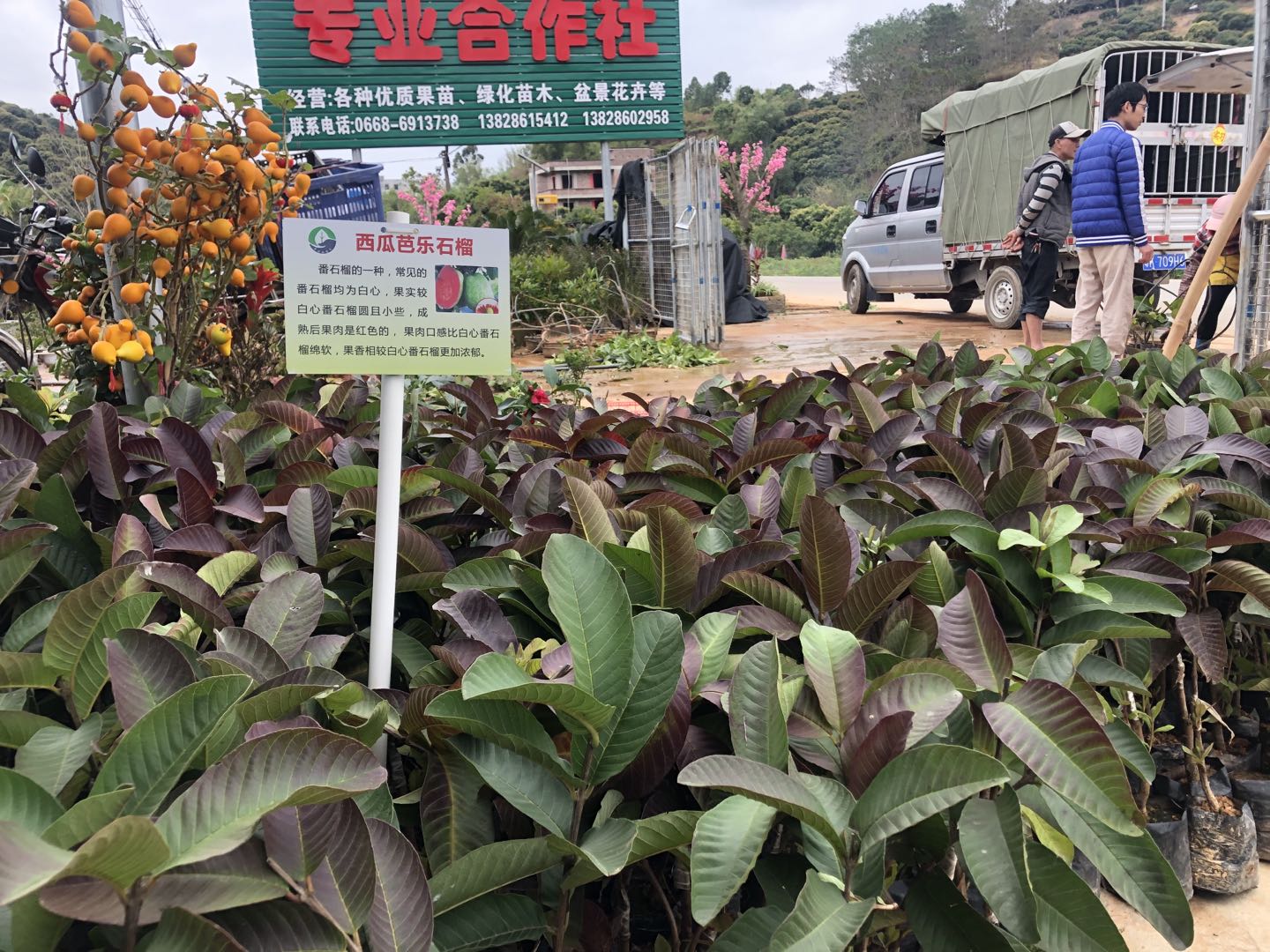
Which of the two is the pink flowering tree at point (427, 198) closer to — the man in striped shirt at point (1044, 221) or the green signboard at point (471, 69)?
the green signboard at point (471, 69)

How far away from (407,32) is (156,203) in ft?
28.9

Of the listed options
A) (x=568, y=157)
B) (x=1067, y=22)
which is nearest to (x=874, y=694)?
(x=568, y=157)

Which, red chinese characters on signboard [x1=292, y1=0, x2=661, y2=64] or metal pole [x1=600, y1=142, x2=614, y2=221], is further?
metal pole [x1=600, y1=142, x2=614, y2=221]

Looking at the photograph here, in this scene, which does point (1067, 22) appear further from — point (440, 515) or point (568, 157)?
point (440, 515)

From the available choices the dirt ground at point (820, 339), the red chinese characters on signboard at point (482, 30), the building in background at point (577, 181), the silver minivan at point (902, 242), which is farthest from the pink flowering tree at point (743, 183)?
the building in background at point (577, 181)

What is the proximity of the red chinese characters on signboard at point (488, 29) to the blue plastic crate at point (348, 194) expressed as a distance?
152 cm

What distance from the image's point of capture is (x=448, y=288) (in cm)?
129

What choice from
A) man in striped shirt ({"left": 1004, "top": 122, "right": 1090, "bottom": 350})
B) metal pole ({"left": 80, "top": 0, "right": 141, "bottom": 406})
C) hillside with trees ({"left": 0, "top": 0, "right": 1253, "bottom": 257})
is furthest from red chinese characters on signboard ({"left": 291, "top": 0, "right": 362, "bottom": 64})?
hillside with trees ({"left": 0, "top": 0, "right": 1253, "bottom": 257})

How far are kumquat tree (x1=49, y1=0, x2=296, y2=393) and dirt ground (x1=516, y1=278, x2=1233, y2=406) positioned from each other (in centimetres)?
334

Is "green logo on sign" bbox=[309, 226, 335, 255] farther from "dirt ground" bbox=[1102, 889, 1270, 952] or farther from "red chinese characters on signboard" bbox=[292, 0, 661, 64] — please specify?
"red chinese characters on signboard" bbox=[292, 0, 661, 64]

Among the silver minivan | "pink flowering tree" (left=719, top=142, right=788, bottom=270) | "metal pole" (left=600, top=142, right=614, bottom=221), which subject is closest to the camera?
"metal pole" (left=600, top=142, right=614, bottom=221)

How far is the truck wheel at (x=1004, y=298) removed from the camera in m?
11.2

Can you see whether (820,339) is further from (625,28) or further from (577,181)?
(577,181)

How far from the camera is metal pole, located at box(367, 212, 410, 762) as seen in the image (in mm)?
1206
